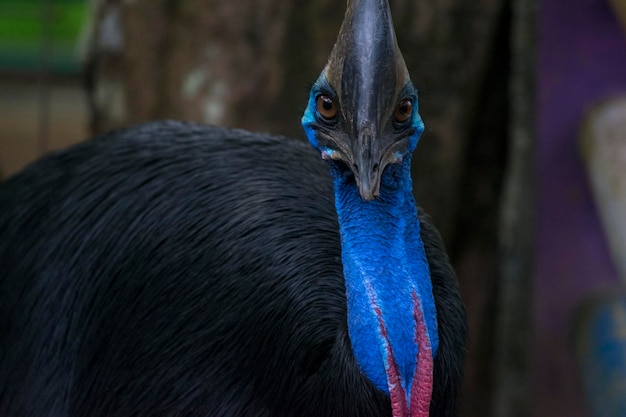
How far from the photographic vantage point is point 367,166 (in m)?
1.93

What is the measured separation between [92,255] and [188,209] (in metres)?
0.22

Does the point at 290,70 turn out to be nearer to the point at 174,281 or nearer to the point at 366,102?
the point at 174,281

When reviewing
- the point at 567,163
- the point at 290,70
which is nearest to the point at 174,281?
the point at 290,70

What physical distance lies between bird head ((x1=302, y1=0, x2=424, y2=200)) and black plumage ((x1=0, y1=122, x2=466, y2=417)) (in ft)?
1.00

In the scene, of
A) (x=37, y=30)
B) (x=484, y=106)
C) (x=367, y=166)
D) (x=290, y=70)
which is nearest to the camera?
(x=367, y=166)

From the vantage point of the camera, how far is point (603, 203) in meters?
3.25

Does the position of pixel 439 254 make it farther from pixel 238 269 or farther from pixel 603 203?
pixel 603 203

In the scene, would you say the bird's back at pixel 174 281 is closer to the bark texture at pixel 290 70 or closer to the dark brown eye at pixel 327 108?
the dark brown eye at pixel 327 108

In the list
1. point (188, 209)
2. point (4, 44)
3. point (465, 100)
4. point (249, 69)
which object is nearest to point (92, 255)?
point (188, 209)

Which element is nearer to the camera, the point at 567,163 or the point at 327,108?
the point at 327,108

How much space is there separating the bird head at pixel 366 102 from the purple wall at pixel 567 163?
1728mm

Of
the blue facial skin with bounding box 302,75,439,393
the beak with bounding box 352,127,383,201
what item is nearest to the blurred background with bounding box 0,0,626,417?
the blue facial skin with bounding box 302,75,439,393

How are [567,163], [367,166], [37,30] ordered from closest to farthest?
[367,166], [567,163], [37,30]

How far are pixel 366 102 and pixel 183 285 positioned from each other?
60 centimetres
